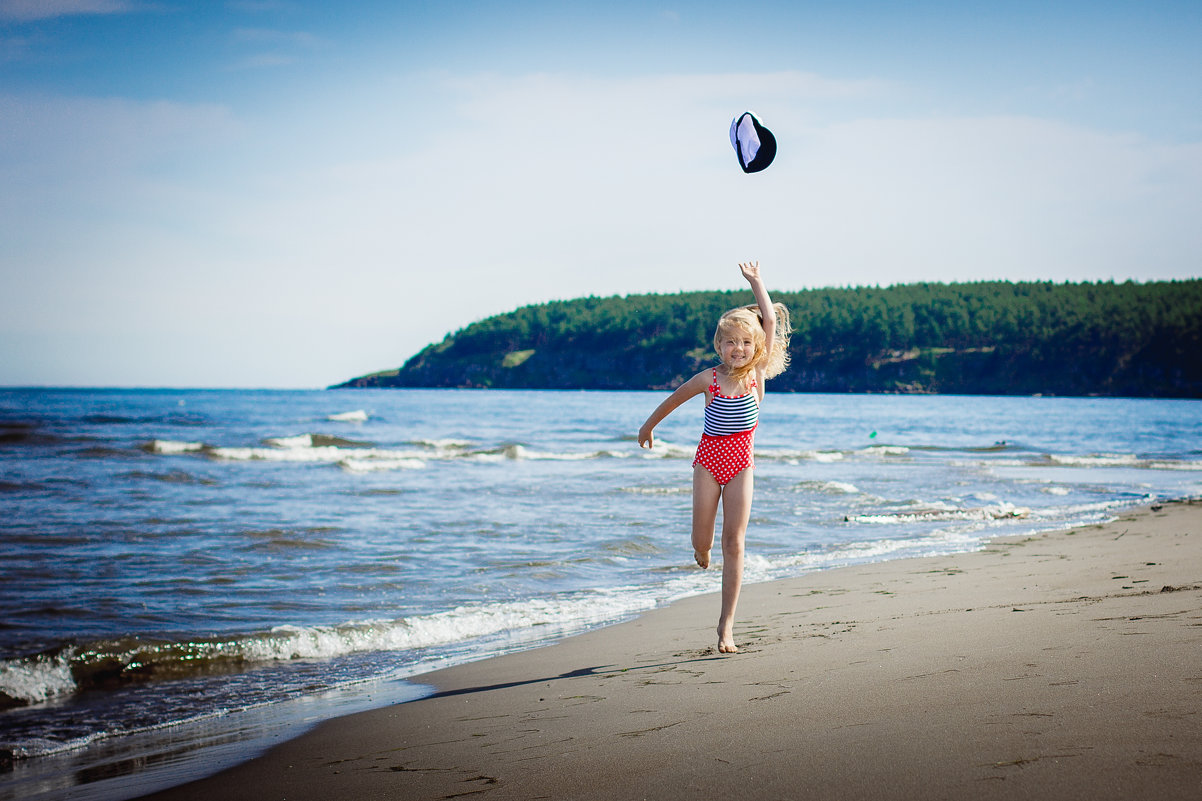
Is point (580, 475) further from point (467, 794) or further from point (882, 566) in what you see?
point (467, 794)

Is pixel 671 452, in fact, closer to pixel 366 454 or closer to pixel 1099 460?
pixel 366 454

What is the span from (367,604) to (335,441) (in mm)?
26840

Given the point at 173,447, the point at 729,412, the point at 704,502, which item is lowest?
the point at 173,447

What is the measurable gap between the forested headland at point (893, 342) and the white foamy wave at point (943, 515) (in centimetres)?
10407

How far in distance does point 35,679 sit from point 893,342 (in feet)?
450

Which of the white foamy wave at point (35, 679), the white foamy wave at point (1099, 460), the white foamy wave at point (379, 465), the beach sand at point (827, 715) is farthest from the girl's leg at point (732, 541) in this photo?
the white foamy wave at point (1099, 460)

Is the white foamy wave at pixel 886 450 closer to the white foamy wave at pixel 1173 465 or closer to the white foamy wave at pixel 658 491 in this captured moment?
the white foamy wave at pixel 1173 465

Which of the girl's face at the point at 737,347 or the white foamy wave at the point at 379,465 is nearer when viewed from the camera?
the girl's face at the point at 737,347

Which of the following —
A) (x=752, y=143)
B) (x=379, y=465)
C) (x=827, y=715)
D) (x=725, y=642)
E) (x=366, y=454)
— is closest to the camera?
(x=827, y=715)

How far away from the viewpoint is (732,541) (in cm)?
477

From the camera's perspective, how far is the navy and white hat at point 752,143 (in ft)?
16.6

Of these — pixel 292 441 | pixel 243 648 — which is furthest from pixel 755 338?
pixel 292 441

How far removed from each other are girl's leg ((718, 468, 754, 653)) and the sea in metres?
0.71

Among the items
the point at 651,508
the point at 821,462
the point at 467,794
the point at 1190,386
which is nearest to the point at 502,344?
the point at 1190,386
